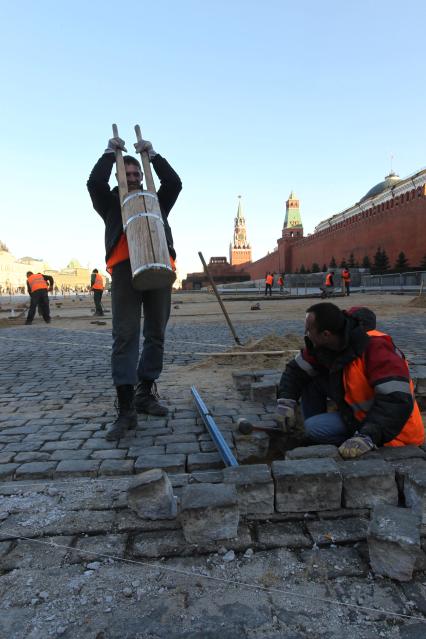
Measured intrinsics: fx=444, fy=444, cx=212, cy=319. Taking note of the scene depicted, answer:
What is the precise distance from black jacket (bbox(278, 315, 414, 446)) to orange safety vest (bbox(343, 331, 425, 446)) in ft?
0.12

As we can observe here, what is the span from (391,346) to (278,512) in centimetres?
111

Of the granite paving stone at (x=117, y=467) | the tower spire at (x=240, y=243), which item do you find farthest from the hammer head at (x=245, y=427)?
the tower spire at (x=240, y=243)

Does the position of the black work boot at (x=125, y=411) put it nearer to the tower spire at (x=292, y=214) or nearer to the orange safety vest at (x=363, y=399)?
the orange safety vest at (x=363, y=399)

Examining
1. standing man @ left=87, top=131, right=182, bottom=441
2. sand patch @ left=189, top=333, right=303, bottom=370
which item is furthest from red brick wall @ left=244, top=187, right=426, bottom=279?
standing man @ left=87, top=131, right=182, bottom=441

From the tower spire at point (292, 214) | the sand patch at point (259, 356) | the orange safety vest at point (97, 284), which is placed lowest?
the sand patch at point (259, 356)

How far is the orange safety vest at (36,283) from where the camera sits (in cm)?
1295

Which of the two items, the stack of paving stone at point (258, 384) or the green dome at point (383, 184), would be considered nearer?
the stack of paving stone at point (258, 384)

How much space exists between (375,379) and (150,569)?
1.42 meters

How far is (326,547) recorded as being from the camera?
1.74m

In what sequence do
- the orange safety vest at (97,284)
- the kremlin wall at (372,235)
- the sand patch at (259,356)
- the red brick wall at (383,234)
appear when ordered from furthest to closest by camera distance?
the kremlin wall at (372,235), the red brick wall at (383,234), the orange safety vest at (97,284), the sand patch at (259,356)

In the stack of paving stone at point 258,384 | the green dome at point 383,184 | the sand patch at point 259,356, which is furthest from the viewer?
the green dome at point 383,184

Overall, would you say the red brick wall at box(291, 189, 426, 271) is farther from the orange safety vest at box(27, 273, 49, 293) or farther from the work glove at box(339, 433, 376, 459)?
the work glove at box(339, 433, 376, 459)

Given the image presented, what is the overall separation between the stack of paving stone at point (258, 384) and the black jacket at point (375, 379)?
3.41ft

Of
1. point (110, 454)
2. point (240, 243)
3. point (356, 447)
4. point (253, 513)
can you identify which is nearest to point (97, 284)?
point (110, 454)
